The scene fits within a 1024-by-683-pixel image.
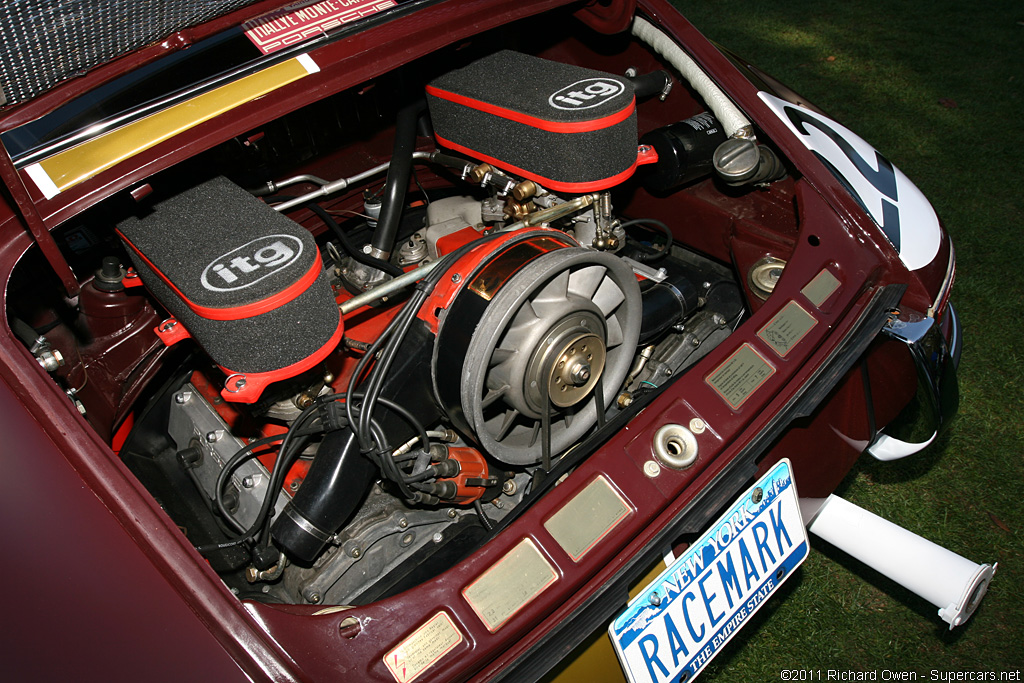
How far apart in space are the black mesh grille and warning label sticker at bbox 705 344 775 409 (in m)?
1.36

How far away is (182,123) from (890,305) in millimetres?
1568

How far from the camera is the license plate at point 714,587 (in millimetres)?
1335

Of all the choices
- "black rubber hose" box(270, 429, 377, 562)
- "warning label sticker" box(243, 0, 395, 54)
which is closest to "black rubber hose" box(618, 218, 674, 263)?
"warning label sticker" box(243, 0, 395, 54)

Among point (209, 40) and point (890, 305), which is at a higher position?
point (209, 40)

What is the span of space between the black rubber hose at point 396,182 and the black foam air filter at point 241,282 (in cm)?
49

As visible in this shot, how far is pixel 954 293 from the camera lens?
3148 millimetres

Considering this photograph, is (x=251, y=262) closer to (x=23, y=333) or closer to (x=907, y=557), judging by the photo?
(x=23, y=333)

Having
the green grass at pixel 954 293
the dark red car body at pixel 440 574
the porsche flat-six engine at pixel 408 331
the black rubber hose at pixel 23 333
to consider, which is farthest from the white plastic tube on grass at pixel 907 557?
the black rubber hose at pixel 23 333

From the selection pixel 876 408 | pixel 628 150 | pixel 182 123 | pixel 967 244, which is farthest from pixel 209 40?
pixel 967 244

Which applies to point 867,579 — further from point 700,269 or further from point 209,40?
point 209,40

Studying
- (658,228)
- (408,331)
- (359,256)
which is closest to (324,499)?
(408,331)

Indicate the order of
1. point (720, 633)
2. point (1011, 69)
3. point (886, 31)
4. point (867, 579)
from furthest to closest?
point (886, 31), point (1011, 69), point (867, 579), point (720, 633)

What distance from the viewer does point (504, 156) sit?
1.77 metres

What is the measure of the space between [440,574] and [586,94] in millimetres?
1131
